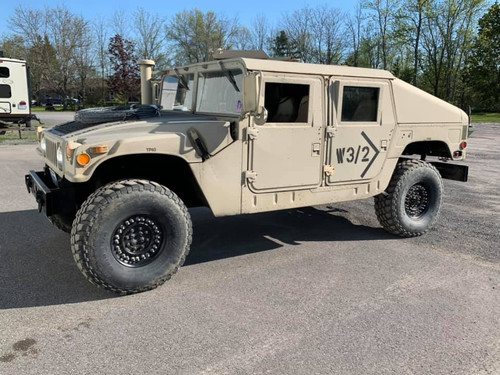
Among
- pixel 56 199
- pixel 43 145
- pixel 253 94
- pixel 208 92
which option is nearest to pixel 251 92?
pixel 253 94

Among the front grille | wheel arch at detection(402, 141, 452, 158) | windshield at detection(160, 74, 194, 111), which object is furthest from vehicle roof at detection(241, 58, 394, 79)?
the front grille

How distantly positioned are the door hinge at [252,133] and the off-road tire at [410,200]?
2088 millimetres

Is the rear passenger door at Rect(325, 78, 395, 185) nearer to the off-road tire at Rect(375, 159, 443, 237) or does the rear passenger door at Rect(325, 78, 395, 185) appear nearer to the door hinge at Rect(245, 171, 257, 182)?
the off-road tire at Rect(375, 159, 443, 237)

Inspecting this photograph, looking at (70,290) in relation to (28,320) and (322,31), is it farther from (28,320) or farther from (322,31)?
(322,31)

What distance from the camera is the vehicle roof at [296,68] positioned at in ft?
13.3

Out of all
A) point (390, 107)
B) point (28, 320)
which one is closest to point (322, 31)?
point (390, 107)

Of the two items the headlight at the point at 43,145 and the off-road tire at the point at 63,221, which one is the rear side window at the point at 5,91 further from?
the off-road tire at the point at 63,221

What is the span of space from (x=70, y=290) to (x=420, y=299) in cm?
294

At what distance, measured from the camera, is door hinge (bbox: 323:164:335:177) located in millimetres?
4574

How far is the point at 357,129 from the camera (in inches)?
187

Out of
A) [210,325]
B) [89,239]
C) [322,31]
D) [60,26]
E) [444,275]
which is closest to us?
[210,325]

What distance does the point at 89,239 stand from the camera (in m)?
3.45

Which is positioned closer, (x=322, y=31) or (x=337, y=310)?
(x=337, y=310)

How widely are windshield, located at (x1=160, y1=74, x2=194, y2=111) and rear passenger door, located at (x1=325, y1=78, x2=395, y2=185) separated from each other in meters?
1.52
